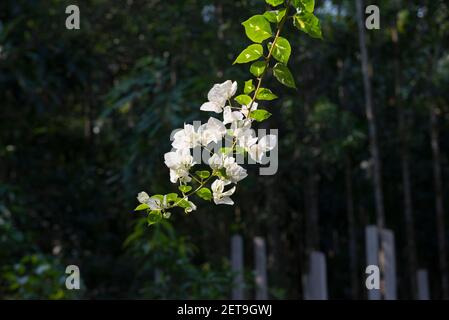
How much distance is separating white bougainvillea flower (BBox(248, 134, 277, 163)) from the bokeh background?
258cm

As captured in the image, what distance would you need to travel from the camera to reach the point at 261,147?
1014 mm

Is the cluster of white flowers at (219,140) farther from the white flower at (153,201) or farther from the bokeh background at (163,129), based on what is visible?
the bokeh background at (163,129)

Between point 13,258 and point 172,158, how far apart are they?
3.84m

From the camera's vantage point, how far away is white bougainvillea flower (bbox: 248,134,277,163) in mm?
1010

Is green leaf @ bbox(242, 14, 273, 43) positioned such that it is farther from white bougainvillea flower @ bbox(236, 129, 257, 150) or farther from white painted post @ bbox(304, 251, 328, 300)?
white painted post @ bbox(304, 251, 328, 300)

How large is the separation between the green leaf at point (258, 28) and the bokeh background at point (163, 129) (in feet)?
8.59

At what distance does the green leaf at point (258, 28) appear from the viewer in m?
1.01

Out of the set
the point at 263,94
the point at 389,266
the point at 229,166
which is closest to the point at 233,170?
the point at 229,166

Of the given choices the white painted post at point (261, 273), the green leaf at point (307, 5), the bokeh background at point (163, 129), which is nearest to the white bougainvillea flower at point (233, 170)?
the green leaf at point (307, 5)

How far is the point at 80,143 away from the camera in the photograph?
20.0ft

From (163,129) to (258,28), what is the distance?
316 centimetres

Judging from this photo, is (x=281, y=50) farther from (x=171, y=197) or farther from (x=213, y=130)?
(x=171, y=197)
